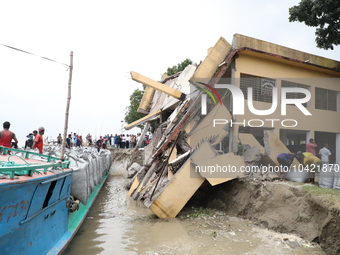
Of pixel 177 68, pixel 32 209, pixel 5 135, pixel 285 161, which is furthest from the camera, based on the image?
pixel 177 68

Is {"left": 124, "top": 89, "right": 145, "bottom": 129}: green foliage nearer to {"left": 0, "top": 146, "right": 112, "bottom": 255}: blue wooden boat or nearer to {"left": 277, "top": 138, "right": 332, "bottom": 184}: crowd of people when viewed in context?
{"left": 277, "top": 138, "right": 332, "bottom": 184}: crowd of people

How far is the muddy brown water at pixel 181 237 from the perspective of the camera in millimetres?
5223

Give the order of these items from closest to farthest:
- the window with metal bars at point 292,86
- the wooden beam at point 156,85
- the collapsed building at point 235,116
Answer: the collapsed building at point 235,116 < the wooden beam at point 156,85 < the window with metal bars at point 292,86

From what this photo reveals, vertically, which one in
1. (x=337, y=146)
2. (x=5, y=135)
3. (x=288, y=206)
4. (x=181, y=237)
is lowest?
(x=181, y=237)

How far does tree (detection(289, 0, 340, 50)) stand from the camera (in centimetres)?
1110

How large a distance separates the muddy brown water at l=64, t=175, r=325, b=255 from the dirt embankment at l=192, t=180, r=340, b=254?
0.21 meters

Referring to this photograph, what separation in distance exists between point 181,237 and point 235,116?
6.15 meters

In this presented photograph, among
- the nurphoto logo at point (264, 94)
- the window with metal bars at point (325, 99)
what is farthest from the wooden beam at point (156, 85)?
the window with metal bars at point (325, 99)

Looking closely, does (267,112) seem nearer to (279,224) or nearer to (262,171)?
(262,171)

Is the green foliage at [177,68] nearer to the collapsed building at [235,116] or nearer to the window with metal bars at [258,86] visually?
the collapsed building at [235,116]

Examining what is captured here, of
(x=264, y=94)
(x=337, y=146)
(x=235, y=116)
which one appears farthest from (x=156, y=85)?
(x=337, y=146)

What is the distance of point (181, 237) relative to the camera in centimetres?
588

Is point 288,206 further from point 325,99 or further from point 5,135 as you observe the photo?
point 325,99

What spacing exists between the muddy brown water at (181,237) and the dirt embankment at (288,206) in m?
0.21
